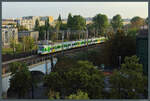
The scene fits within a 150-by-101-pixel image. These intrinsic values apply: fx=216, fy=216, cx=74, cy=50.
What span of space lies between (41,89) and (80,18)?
74.9 feet

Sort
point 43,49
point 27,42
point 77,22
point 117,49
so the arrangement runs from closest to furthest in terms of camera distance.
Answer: point 117,49 → point 43,49 → point 27,42 → point 77,22

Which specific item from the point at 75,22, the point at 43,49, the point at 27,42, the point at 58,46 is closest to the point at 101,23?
the point at 75,22

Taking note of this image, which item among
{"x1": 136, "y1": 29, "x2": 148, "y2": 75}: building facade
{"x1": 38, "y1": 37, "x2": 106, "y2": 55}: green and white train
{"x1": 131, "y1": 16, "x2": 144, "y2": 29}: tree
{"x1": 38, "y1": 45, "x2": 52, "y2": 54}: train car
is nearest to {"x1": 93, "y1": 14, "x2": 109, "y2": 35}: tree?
{"x1": 131, "y1": 16, "x2": 144, "y2": 29}: tree

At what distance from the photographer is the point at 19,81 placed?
34.1 feet

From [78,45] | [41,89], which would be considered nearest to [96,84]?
[41,89]

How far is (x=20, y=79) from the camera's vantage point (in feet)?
34.2

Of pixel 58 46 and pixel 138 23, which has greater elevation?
pixel 138 23

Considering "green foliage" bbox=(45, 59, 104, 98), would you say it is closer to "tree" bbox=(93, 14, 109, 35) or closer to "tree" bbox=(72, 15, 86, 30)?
"tree" bbox=(72, 15, 86, 30)

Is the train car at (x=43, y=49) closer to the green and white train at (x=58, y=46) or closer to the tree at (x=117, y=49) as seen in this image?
the green and white train at (x=58, y=46)

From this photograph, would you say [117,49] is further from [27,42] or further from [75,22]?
[75,22]

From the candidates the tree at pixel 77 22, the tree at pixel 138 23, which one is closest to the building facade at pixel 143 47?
the tree at pixel 77 22

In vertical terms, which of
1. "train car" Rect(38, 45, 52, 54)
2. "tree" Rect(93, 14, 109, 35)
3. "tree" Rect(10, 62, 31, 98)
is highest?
"tree" Rect(93, 14, 109, 35)

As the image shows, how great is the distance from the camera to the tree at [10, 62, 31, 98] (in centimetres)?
1041

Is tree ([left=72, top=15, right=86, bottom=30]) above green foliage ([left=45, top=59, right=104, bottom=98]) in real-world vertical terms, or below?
above
